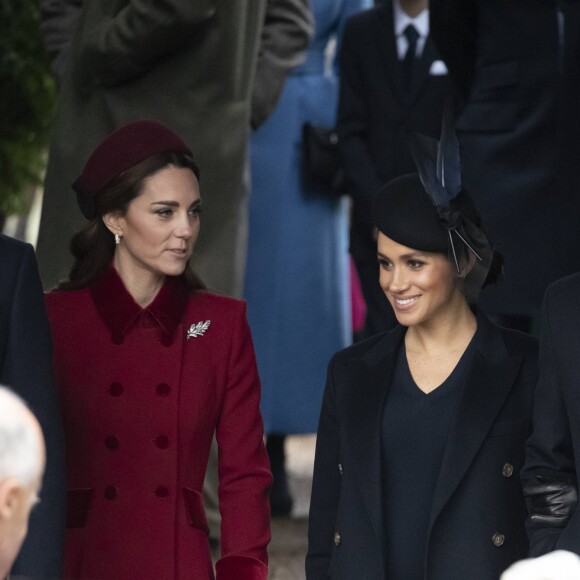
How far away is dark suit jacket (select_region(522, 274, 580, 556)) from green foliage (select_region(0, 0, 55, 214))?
5.71m

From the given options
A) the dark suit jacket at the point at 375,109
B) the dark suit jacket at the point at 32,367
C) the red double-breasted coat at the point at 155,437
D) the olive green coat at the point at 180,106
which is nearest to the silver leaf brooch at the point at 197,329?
the red double-breasted coat at the point at 155,437

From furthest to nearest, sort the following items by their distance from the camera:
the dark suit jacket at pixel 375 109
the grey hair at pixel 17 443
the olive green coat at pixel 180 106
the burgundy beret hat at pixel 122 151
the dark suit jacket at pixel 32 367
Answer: the dark suit jacket at pixel 375 109, the olive green coat at pixel 180 106, the burgundy beret hat at pixel 122 151, the dark suit jacket at pixel 32 367, the grey hair at pixel 17 443

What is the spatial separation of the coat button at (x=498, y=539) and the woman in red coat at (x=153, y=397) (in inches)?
21.0

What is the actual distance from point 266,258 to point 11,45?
118 inches

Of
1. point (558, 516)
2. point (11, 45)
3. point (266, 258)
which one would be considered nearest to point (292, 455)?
point (266, 258)

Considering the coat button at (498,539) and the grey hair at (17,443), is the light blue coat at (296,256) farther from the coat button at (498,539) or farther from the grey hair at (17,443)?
the grey hair at (17,443)

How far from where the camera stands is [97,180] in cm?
477

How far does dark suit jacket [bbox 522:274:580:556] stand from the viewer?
404cm

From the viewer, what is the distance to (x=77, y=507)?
4.54 meters

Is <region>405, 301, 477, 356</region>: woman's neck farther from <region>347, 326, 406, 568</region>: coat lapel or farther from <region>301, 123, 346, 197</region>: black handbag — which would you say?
<region>301, 123, 346, 197</region>: black handbag

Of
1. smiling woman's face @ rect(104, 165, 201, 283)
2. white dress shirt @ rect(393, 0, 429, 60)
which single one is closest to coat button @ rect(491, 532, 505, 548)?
smiling woman's face @ rect(104, 165, 201, 283)

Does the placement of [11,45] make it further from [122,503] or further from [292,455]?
[122,503]

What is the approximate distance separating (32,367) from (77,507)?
76 centimetres

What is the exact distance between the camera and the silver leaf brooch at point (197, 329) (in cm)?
464
